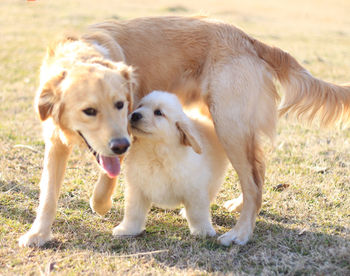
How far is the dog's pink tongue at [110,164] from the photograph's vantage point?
3244mm

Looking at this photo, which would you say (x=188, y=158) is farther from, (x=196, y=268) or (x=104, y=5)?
(x=104, y=5)

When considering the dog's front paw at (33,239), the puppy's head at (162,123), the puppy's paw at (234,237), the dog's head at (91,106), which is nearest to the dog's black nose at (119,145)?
the dog's head at (91,106)

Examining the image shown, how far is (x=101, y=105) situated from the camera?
3072 millimetres

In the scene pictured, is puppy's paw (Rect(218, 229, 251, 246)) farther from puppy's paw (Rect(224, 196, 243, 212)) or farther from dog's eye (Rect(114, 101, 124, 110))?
dog's eye (Rect(114, 101, 124, 110))

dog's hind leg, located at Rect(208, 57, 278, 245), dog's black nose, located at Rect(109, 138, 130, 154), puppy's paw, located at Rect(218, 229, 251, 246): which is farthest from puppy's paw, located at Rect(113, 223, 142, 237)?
dog's hind leg, located at Rect(208, 57, 278, 245)

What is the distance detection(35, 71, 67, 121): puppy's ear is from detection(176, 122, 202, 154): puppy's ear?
91cm

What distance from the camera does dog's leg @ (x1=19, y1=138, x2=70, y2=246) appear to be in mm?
3320

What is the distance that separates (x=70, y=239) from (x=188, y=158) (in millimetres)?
1059

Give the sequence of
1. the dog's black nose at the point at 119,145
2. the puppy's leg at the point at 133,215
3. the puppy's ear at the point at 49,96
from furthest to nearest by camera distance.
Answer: the puppy's leg at the point at 133,215
the puppy's ear at the point at 49,96
the dog's black nose at the point at 119,145

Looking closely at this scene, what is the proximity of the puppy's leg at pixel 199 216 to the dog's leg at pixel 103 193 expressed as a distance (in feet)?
2.05

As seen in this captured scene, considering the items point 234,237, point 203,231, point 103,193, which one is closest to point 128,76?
point 103,193

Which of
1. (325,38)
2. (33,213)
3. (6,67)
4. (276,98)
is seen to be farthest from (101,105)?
(325,38)

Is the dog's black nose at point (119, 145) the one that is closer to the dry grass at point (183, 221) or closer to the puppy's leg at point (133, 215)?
the puppy's leg at point (133, 215)

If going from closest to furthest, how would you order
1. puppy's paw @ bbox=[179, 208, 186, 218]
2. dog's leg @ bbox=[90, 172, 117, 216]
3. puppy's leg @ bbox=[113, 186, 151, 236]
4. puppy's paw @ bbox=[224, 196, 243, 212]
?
puppy's leg @ bbox=[113, 186, 151, 236] < dog's leg @ bbox=[90, 172, 117, 216] < puppy's paw @ bbox=[179, 208, 186, 218] < puppy's paw @ bbox=[224, 196, 243, 212]
